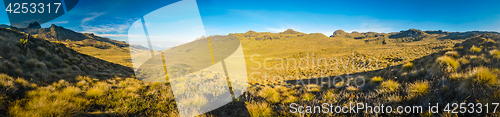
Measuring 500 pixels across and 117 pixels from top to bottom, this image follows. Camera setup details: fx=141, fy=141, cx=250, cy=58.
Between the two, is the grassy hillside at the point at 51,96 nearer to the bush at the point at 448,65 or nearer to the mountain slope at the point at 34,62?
the mountain slope at the point at 34,62

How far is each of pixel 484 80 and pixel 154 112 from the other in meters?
8.58

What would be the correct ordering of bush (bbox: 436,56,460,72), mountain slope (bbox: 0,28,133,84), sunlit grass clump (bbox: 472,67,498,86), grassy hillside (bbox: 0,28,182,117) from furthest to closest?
bush (bbox: 436,56,460,72) < mountain slope (bbox: 0,28,133,84) < sunlit grass clump (bbox: 472,67,498,86) < grassy hillside (bbox: 0,28,182,117)

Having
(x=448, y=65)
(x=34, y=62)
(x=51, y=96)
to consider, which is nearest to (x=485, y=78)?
(x=448, y=65)

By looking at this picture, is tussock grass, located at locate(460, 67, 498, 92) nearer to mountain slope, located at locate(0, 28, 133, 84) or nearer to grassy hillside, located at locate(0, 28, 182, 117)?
grassy hillside, located at locate(0, 28, 182, 117)

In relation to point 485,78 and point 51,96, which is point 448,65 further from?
point 51,96

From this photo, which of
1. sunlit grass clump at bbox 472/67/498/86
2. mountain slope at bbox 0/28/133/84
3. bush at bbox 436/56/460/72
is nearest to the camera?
sunlit grass clump at bbox 472/67/498/86

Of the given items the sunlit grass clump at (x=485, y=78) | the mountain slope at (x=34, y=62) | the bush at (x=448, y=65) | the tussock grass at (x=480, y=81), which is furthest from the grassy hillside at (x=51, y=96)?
the bush at (x=448, y=65)

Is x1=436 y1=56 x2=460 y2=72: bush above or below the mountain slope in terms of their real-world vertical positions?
below

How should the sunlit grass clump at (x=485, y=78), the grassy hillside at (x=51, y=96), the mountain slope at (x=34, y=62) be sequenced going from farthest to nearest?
1. the mountain slope at (x=34, y=62)
2. the sunlit grass clump at (x=485, y=78)
3. the grassy hillside at (x=51, y=96)

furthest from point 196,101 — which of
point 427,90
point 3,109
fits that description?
point 427,90

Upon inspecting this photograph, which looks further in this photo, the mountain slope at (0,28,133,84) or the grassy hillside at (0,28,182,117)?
the mountain slope at (0,28,133,84)

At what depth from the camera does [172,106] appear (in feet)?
15.0

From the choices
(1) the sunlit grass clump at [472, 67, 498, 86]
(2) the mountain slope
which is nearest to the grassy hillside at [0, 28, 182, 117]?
(2) the mountain slope

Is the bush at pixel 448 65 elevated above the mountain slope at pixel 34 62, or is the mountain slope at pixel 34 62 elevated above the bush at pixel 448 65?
the mountain slope at pixel 34 62
